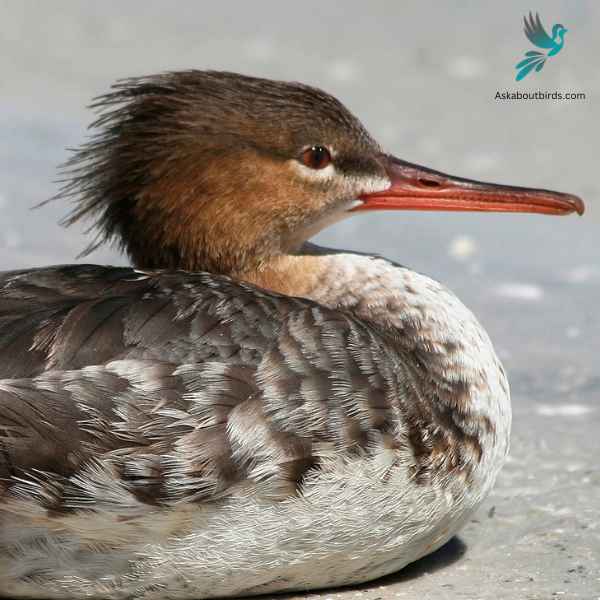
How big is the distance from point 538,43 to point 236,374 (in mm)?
7104

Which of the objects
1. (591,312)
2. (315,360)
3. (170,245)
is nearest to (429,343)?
(315,360)

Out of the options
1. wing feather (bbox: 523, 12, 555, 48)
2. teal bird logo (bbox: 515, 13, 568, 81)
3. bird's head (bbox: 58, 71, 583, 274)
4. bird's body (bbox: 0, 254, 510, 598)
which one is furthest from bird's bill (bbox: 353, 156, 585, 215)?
wing feather (bbox: 523, 12, 555, 48)

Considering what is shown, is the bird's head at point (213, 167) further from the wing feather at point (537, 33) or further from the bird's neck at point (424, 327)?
the wing feather at point (537, 33)

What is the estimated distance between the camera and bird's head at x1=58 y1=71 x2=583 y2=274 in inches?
179

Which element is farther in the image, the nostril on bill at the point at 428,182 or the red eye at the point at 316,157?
the nostril on bill at the point at 428,182

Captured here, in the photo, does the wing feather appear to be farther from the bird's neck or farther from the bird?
the bird's neck

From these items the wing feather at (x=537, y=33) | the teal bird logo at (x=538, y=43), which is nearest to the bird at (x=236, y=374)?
the teal bird logo at (x=538, y=43)

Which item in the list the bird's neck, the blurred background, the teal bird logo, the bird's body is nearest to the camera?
the bird's body

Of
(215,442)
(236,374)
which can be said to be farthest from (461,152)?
(215,442)

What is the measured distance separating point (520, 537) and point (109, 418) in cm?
175

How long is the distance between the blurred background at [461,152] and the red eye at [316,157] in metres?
1.42

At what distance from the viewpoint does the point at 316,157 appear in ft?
15.5

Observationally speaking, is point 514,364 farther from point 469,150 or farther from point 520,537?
point 469,150

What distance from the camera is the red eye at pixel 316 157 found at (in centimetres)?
469
